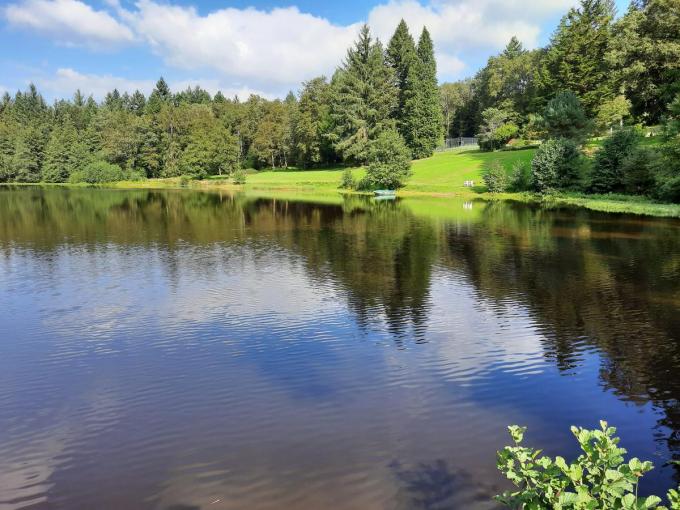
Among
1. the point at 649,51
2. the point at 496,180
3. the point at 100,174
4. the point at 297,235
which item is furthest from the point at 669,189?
the point at 100,174

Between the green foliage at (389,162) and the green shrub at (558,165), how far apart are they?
791 inches

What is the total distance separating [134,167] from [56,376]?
372 feet

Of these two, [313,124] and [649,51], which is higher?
[649,51]

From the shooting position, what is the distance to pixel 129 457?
31.0 feet

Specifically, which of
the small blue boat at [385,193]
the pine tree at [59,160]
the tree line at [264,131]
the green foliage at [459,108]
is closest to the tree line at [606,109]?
the small blue boat at [385,193]

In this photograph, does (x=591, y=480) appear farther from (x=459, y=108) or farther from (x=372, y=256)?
(x=459, y=108)

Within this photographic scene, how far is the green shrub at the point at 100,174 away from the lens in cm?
10812

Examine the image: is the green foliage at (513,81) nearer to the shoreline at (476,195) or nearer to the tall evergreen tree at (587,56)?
the tall evergreen tree at (587,56)

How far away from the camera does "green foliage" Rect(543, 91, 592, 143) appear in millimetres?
61438

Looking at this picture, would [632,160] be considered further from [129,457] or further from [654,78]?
[129,457]

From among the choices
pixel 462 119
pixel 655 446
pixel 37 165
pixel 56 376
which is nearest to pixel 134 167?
pixel 37 165

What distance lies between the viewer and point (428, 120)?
309 ft

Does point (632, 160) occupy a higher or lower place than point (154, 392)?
higher

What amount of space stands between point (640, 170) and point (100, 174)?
330 feet
